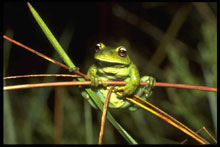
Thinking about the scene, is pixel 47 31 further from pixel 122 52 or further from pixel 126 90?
pixel 122 52

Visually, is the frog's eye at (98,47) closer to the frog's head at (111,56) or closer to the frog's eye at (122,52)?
the frog's head at (111,56)

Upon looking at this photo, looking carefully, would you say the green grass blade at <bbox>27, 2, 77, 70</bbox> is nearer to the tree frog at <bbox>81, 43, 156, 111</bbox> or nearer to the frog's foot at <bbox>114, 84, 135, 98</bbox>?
the frog's foot at <bbox>114, 84, 135, 98</bbox>

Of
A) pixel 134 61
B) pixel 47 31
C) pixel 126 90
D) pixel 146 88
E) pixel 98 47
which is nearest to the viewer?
pixel 47 31

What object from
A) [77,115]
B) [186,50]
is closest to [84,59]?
[77,115]

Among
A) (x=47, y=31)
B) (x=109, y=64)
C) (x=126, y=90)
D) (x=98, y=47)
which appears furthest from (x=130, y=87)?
(x=47, y=31)

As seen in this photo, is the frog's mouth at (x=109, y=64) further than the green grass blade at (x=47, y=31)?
Yes

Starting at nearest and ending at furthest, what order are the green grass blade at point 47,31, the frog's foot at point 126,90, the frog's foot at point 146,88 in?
the green grass blade at point 47,31 → the frog's foot at point 126,90 → the frog's foot at point 146,88

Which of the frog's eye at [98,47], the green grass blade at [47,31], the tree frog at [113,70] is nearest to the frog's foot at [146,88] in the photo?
the tree frog at [113,70]

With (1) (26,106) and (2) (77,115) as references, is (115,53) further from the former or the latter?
(1) (26,106)
